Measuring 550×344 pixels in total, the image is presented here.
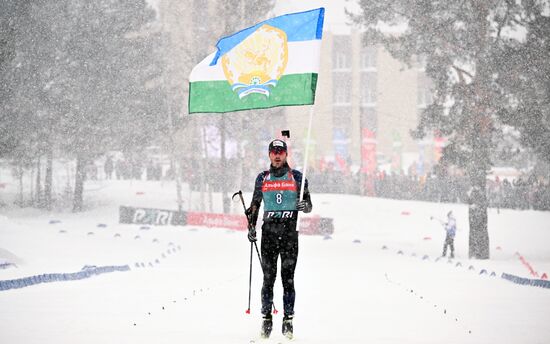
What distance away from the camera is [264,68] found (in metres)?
10.6

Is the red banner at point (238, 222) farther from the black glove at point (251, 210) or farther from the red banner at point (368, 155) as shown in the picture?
the black glove at point (251, 210)

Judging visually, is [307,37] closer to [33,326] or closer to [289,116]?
[33,326]

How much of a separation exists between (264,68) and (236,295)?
3862mm

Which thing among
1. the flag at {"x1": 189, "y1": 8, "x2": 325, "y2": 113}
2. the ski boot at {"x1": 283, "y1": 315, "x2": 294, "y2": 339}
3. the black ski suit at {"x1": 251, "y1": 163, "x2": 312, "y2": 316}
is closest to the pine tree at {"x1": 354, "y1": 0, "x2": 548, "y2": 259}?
the flag at {"x1": 189, "y1": 8, "x2": 325, "y2": 113}

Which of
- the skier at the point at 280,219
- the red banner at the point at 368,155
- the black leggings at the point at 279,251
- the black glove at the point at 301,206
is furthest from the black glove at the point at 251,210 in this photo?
the red banner at the point at 368,155

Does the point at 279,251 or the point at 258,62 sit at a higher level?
the point at 258,62

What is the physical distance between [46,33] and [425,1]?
68.2 ft

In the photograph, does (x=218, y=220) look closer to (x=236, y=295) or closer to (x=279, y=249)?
(x=236, y=295)

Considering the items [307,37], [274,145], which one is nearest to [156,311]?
[274,145]

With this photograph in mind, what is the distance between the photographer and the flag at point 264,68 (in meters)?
10.2

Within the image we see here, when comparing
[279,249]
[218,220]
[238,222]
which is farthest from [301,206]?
[218,220]

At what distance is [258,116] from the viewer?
146ft

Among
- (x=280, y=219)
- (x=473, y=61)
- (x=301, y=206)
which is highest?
(x=473, y=61)

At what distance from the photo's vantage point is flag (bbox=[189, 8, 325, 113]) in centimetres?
1022
